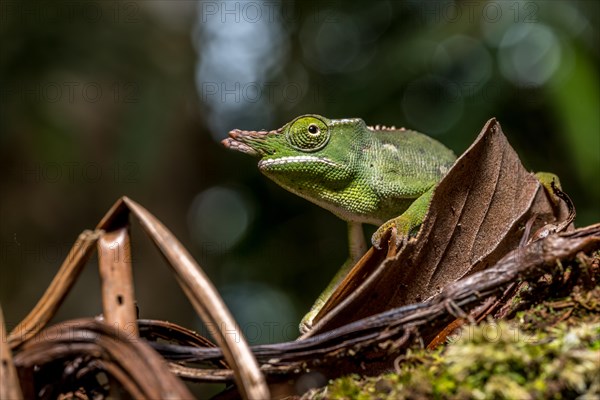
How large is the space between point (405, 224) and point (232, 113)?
4212 mm

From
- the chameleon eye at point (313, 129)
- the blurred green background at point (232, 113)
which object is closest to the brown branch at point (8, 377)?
the chameleon eye at point (313, 129)

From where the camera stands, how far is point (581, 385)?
860 mm

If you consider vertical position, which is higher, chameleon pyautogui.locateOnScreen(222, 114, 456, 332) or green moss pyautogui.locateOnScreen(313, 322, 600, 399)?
chameleon pyautogui.locateOnScreen(222, 114, 456, 332)

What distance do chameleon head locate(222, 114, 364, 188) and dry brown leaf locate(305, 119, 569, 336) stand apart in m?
0.49

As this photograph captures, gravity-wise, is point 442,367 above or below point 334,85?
below

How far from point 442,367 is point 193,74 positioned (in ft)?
15.6

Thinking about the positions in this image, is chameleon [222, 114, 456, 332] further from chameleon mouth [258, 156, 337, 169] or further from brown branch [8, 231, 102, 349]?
brown branch [8, 231, 102, 349]

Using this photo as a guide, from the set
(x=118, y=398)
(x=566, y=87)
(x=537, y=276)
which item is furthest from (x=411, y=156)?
(x=566, y=87)

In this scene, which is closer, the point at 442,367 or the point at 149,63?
the point at 442,367

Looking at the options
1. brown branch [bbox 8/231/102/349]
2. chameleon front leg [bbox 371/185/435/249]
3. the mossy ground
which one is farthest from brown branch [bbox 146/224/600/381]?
chameleon front leg [bbox 371/185/435/249]

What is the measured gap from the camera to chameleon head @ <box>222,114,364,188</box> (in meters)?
1.77

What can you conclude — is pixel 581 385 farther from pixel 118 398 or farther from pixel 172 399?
pixel 118 398

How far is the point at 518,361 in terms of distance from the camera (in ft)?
2.98

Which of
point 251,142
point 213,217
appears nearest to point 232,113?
point 213,217
